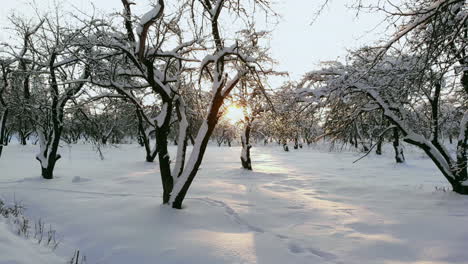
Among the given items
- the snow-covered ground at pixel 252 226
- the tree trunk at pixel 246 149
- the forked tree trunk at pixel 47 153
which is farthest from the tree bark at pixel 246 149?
the forked tree trunk at pixel 47 153

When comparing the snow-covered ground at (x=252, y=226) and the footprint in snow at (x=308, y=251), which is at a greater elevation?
the snow-covered ground at (x=252, y=226)

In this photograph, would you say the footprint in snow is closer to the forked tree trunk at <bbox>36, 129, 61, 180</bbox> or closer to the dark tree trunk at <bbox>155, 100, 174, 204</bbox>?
the dark tree trunk at <bbox>155, 100, 174, 204</bbox>

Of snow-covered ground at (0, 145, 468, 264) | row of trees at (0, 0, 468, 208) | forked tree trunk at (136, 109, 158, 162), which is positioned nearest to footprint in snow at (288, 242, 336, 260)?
snow-covered ground at (0, 145, 468, 264)

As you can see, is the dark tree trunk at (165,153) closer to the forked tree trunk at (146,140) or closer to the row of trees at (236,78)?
the row of trees at (236,78)

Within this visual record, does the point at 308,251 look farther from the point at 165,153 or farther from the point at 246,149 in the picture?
the point at 246,149

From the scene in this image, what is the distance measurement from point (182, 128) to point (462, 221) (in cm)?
637

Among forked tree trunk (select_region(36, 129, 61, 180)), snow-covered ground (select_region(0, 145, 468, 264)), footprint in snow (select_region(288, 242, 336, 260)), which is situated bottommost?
footprint in snow (select_region(288, 242, 336, 260))

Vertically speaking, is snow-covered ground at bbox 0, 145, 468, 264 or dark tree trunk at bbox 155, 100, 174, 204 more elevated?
dark tree trunk at bbox 155, 100, 174, 204

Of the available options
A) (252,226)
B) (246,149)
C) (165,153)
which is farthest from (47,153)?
(252,226)

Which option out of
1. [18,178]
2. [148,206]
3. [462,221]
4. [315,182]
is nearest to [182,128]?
[148,206]

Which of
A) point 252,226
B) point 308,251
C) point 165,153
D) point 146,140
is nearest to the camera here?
point 308,251

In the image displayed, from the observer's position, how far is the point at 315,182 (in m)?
12.3

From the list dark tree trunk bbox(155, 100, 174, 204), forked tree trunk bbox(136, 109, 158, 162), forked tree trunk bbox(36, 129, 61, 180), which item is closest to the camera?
dark tree trunk bbox(155, 100, 174, 204)

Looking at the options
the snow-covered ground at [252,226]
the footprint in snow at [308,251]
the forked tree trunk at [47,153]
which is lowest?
the footprint in snow at [308,251]
